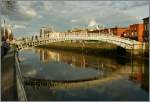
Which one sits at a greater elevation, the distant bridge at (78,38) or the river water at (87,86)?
the distant bridge at (78,38)

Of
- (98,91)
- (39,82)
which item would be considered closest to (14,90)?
(98,91)

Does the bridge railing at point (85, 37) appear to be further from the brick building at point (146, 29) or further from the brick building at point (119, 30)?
the brick building at point (119, 30)

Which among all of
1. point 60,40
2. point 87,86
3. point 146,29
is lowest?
point 87,86

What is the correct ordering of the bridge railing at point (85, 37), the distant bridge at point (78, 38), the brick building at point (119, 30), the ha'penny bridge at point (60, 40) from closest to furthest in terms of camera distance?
the ha'penny bridge at point (60, 40) → the distant bridge at point (78, 38) → the bridge railing at point (85, 37) → the brick building at point (119, 30)

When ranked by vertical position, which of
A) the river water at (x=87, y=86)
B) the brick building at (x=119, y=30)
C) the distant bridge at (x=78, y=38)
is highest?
the brick building at (x=119, y=30)

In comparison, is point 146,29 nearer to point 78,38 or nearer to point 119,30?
point 78,38

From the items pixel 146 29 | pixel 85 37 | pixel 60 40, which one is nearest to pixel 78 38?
pixel 85 37

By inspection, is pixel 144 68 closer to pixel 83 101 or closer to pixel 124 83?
pixel 124 83

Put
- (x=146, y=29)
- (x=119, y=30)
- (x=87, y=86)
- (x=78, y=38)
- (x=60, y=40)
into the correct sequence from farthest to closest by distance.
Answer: (x=119, y=30), (x=146, y=29), (x=78, y=38), (x=60, y=40), (x=87, y=86)

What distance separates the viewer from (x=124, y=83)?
15445 mm

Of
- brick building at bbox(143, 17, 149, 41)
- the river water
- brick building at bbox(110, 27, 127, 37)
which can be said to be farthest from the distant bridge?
brick building at bbox(110, 27, 127, 37)

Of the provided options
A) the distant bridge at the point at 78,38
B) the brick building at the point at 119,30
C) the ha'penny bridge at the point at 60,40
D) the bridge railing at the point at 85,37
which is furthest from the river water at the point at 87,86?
the brick building at the point at 119,30

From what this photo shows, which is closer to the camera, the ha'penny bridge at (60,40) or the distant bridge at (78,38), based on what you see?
the ha'penny bridge at (60,40)

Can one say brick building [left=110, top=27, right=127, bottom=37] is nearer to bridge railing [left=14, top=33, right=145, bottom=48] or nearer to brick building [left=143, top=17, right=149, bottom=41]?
brick building [left=143, top=17, right=149, bottom=41]
